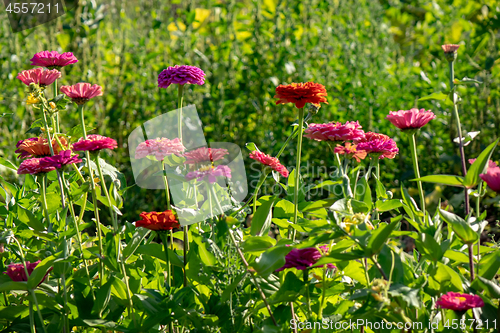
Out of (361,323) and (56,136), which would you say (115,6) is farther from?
(361,323)

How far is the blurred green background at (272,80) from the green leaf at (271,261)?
1.60 metres

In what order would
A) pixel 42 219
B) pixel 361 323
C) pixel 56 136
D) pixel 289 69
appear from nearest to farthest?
pixel 361 323 → pixel 56 136 → pixel 42 219 → pixel 289 69

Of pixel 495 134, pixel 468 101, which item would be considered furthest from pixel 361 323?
pixel 468 101

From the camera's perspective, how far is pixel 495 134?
2.79 m

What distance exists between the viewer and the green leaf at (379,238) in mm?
909

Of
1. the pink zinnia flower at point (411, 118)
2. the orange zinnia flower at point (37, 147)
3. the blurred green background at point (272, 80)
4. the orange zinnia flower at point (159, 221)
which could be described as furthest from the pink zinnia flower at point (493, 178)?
the blurred green background at point (272, 80)

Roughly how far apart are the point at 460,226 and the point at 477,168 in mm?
163

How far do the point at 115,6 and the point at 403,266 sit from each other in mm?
3891

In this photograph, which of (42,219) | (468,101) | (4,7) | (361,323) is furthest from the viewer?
(4,7)

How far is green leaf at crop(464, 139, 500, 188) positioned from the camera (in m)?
1.02

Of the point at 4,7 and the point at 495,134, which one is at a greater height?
the point at 4,7

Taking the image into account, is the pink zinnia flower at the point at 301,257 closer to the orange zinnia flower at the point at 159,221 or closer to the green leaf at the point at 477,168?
the orange zinnia flower at the point at 159,221

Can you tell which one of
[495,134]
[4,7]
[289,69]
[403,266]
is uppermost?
[4,7]

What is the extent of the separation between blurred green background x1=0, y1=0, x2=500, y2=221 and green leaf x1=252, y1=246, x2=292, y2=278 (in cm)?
160
